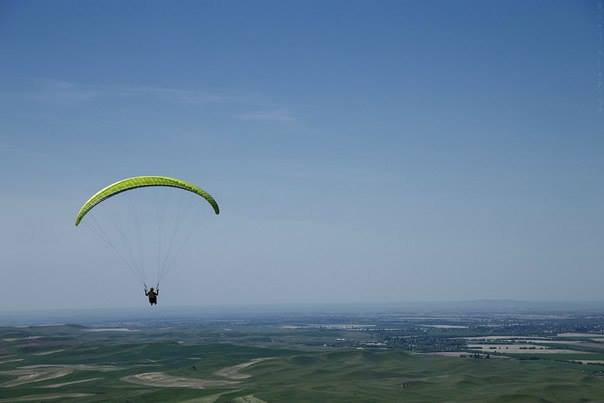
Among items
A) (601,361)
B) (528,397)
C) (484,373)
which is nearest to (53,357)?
(484,373)

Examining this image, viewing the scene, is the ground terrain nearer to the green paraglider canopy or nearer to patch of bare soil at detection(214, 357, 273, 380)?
patch of bare soil at detection(214, 357, 273, 380)

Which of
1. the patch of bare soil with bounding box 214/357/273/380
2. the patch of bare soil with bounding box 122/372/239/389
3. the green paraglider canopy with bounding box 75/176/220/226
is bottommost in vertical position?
the patch of bare soil with bounding box 122/372/239/389

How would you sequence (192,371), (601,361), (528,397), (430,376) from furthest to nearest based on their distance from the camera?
1. (601,361)
2. (192,371)
3. (430,376)
4. (528,397)

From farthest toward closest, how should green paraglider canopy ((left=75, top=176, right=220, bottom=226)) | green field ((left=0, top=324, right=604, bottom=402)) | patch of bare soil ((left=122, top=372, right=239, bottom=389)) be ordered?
patch of bare soil ((left=122, top=372, right=239, bottom=389)) → green field ((left=0, top=324, right=604, bottom=402)) → green paraglider canopy ((left=75, top=176, right=220, bottom=226))

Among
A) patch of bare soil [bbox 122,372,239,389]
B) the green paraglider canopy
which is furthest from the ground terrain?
the green paraglider canopy

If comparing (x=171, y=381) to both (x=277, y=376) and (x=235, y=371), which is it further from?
(x=277, y=376)

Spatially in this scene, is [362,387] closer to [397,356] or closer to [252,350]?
[397,356]

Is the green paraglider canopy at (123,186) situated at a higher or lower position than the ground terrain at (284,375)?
higher

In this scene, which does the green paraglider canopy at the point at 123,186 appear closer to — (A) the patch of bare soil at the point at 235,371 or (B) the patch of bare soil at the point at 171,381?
(B) the patch of bare soil at the point at 171,381

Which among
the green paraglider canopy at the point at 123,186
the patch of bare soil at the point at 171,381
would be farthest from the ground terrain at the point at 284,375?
the green paraglider canopy at the point at 123,186

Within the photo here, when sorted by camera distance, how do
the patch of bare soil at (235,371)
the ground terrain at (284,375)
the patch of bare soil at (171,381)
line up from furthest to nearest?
the patch of bare soil at (235,371), the patch of bare soil at (171,381), the ground terrain at (284,375)

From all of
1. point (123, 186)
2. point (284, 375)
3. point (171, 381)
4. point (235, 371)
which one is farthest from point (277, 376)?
point (123, 186)
